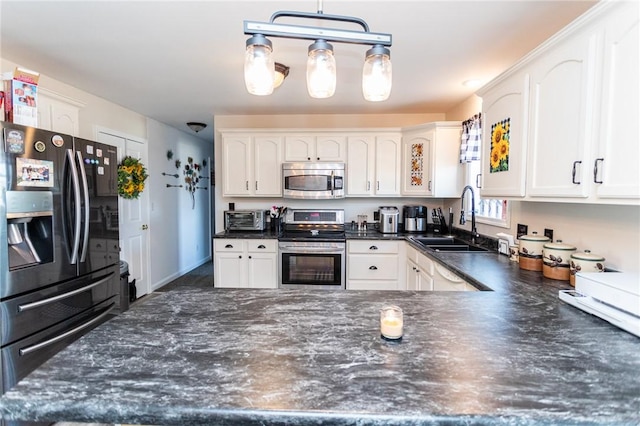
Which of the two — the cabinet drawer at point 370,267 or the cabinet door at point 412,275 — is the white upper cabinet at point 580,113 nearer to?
the cabinet door at point 412,275

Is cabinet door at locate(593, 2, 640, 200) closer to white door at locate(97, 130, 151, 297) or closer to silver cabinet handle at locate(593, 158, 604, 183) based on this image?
silver cabinet handle at locate(593, 158, 604, 183)

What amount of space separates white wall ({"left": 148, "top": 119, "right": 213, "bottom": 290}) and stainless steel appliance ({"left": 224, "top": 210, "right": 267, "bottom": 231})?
1.33 m

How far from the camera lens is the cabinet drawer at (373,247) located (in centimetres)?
334

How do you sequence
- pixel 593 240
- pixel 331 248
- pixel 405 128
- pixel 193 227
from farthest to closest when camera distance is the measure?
pixel 193 227
pixel 405 128
pixel 331 248
pixel 593 240

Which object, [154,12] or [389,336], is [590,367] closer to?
[389,336]

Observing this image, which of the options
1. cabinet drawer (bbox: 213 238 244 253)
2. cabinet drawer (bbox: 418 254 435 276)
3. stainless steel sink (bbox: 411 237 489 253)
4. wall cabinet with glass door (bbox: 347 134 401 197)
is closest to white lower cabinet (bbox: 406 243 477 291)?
cabinet drawer (bbox: 418 254 435 276)

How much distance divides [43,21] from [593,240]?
3420 millimetres

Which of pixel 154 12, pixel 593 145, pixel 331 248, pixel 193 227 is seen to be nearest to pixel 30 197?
pixel 154 12

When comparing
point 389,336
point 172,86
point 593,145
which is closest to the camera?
point 389,336

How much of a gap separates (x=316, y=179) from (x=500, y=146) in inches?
80.4

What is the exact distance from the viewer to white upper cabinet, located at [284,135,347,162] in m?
3.71

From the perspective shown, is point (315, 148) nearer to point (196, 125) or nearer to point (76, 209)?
point (196, 125)

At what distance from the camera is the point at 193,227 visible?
18.3 ft

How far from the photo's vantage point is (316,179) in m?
3.65
